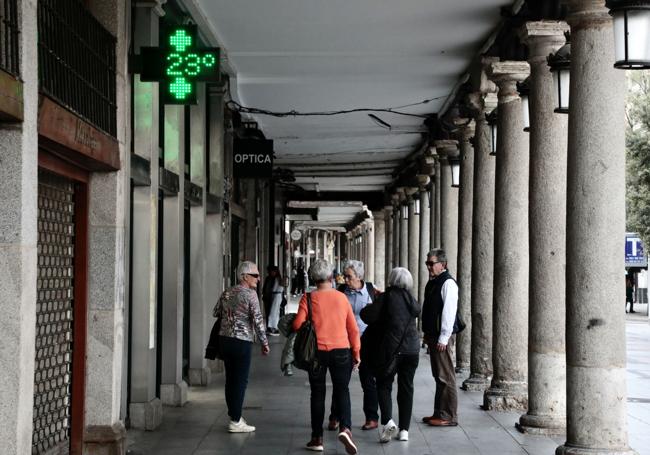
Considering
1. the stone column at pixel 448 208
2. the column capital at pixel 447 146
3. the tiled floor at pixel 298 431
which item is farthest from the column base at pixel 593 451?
the column capital at pixel 447 146

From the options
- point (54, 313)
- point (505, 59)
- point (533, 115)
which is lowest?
point (54, 313)

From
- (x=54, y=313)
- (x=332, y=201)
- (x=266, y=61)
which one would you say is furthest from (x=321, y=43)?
(x=332, y=201)

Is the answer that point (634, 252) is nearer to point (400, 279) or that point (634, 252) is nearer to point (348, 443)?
point (400, 279)

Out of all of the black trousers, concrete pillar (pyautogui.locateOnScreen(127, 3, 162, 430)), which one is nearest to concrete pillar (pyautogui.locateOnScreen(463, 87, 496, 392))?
the black trousers

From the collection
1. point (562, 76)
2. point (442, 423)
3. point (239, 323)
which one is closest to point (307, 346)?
point (239, 323)

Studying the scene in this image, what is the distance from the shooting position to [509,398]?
1243cm

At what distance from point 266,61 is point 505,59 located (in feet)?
13.4

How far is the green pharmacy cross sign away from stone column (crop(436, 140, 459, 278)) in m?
11.4

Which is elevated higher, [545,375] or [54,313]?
[54,313]

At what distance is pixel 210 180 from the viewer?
633 inches

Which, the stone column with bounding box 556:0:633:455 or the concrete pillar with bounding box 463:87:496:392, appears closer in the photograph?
the stone column with bounding box 556:0:633:455

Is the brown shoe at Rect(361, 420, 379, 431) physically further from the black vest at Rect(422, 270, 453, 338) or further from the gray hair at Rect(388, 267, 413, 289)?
the gray hair at Rect(388, 267, 413, 289)

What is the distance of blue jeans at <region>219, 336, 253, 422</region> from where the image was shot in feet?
34.1

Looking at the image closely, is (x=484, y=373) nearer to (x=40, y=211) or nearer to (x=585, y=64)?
(x=585, y=64)
